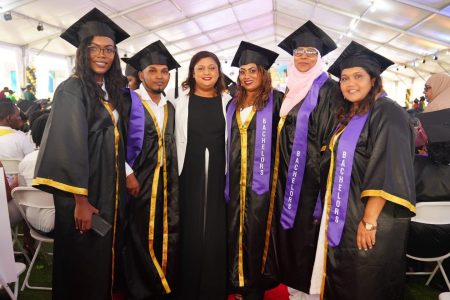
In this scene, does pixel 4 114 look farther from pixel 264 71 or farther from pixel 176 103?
pixel 264 71

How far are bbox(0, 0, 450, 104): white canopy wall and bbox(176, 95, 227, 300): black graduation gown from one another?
7.11 m

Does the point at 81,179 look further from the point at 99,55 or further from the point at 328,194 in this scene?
the point at 328,194

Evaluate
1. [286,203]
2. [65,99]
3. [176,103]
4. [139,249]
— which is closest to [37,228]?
[139,249]

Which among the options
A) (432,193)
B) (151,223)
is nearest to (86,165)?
(151,223)

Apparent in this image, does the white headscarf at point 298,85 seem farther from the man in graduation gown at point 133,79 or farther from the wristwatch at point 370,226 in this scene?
the man in graduation gown at point 133,79

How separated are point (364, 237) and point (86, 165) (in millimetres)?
1486

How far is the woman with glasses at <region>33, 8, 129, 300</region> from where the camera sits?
1796 mm

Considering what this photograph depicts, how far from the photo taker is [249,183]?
229cm

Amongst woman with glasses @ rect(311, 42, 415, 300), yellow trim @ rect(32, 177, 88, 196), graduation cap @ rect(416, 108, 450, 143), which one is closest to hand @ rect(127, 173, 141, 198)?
yellow trim @ rect(32, 177, 88, 196)

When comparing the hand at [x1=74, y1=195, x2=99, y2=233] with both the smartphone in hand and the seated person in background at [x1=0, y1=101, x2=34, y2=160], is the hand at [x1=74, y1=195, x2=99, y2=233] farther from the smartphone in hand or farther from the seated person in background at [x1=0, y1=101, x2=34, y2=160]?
the seated person in background at [x1=0, y1=101, x2=34, y2=160]

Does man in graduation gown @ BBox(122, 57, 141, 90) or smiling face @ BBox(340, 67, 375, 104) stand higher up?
man in graduation gown @ BBox(122, 57, 141, 90)

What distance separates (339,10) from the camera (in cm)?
1083

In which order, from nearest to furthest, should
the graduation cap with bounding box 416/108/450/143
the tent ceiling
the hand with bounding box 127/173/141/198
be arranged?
the hand with bounding box 127/173/141/198 < the graduation cap with bounding box 416/108/450/143 < the tent ceiling

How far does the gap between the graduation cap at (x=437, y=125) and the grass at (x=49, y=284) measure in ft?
3.94
